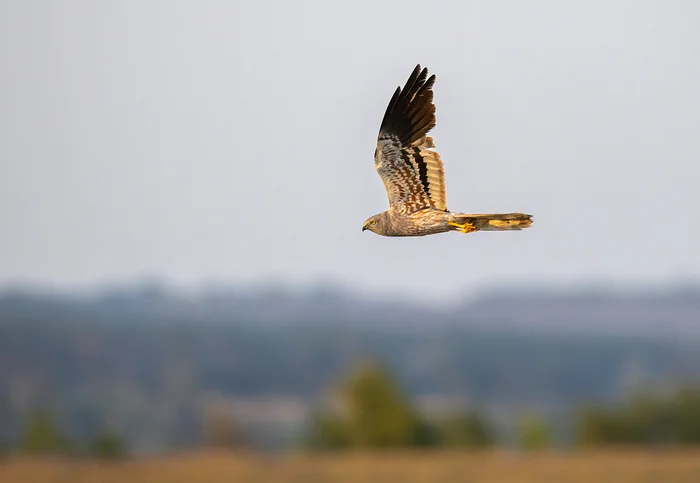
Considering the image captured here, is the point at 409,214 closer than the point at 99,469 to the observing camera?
Yes

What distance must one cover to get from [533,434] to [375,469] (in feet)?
87.3

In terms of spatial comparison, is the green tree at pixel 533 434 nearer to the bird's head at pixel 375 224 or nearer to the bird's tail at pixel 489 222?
the bird's head at pixel 375 224

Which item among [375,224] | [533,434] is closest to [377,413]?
[533,434]

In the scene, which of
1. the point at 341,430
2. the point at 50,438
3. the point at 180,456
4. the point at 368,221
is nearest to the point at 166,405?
the point at 50,438

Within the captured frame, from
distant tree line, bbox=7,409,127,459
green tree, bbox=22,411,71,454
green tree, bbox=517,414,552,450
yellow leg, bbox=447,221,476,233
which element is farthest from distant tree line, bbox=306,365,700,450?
yellow leg, bbox=447,221,476,233

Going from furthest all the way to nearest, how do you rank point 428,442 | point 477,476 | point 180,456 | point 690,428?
1. point 690,428
2. point 428,442
3. point 180,456
4. point 477,476

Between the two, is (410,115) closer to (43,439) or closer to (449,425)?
(449,425)

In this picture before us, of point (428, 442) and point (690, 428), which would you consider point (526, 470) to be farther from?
point (690, 428)

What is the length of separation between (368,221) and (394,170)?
105 centimetres

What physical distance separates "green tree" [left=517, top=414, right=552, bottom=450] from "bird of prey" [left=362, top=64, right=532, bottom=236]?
65.3 metres

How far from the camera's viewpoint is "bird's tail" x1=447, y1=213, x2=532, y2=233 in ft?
56.9

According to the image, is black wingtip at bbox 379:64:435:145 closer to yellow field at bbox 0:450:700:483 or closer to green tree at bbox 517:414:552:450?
yellow field at bbox 0:450:700:483

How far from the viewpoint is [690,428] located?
8638 centimetres

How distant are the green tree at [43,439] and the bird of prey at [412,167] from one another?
222ft
